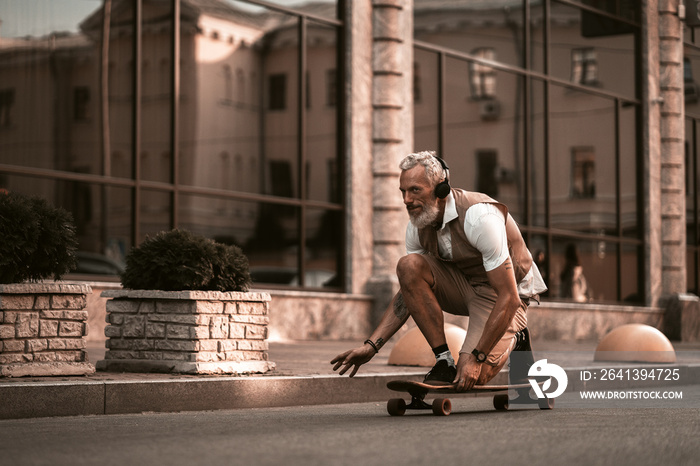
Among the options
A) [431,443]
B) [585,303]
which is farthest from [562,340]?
[431,443]

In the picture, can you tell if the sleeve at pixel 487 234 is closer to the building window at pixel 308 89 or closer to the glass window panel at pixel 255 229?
the glass window panel at pixel 255 229

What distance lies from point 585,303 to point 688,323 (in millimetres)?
2918

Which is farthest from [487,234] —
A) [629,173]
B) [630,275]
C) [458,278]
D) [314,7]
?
[629,173]

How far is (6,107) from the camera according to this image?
13.4m

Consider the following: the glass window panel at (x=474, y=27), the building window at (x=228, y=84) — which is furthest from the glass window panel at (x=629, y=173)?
the building window at (x=228, y=84)

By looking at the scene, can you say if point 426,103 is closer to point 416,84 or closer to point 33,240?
point 416,84

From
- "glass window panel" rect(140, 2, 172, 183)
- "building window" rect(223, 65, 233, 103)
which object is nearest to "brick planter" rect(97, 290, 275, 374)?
"glass window panel" rect(140, 2, 172, 183)

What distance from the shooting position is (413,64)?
58.3 feet

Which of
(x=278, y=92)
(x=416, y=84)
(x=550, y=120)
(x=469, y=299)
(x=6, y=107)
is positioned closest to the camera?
(x=469, y=299)

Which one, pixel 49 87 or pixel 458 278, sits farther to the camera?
pixel 49 87

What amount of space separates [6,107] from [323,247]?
507 cm

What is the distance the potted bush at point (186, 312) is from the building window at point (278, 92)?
308 inches

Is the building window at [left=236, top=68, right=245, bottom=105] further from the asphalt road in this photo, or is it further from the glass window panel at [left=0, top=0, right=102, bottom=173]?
the asphalt road

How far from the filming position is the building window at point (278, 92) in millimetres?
16141
